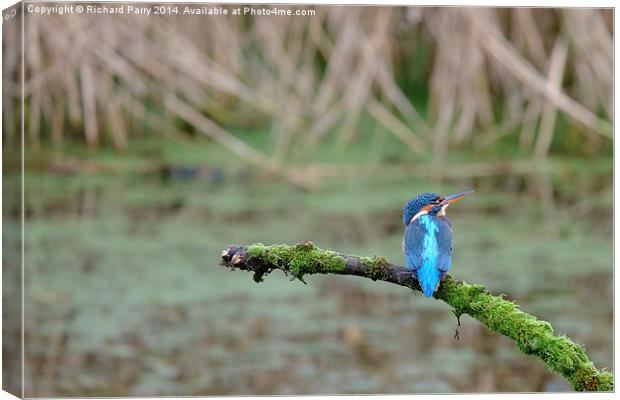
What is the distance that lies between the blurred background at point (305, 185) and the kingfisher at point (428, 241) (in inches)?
78.5

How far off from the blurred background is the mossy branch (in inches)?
80.2

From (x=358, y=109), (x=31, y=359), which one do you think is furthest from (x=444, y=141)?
(x=31, y=359)

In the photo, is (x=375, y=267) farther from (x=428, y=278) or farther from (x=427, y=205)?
(x=427, y=205)

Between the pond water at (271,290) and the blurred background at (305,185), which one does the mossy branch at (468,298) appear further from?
the blurred background at (305,185)

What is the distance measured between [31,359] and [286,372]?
106 cm

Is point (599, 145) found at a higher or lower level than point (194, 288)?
higher

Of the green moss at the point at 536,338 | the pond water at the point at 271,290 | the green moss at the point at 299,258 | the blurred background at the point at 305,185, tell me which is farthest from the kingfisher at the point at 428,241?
the blurred background at the point at 305,185

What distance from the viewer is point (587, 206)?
7551 mm

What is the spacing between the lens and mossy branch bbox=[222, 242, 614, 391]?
123 inches

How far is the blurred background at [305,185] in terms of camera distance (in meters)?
5.71

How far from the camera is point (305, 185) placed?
26.5ft

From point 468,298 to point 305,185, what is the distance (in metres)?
4.82

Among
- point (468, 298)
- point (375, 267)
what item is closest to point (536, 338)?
point (468, 298)

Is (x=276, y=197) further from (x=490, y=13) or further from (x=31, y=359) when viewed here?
(x=31, y=359)
